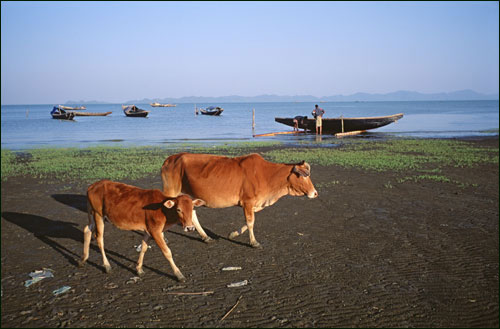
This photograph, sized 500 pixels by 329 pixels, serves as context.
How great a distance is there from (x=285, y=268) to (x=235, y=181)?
1.95m

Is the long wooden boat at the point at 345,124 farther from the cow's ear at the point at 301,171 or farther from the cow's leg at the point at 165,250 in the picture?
the cow's leg at the point at 165,250

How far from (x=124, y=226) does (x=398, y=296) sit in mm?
4171

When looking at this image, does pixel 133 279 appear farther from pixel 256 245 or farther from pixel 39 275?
pixel 256 245

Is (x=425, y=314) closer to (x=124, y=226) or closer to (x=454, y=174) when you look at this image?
(x=124, y=226)

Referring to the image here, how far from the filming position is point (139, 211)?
5.97 metres

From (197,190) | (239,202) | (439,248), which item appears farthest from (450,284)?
(197,190)

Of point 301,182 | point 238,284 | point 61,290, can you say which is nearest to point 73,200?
point 61,290

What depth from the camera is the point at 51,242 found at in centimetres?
765

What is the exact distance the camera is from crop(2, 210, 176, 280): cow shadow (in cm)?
681

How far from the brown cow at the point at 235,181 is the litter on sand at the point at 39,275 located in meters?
2.42

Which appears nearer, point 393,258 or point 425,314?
point 425,314

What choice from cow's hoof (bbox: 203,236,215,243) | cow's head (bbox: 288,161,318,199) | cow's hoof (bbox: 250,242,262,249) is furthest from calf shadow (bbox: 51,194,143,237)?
cow's head (bbox: 288,161,318,199)

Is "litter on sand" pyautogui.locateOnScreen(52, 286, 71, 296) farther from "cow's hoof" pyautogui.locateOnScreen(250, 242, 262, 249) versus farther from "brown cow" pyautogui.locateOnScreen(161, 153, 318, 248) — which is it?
"cow's hoof" pyautogui.locateOnScreen(250, 242, 262, 249)

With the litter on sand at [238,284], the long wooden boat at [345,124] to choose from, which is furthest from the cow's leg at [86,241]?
the long wooden boat at [345,124]
